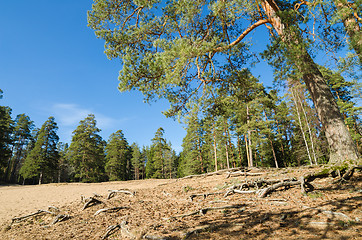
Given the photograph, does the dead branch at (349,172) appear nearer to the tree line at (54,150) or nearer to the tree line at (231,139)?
the tree line at (231,139)

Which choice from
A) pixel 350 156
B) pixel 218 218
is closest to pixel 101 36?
pixel 218 218

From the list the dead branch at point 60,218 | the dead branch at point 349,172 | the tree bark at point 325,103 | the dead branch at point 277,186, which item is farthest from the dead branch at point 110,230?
the tree bark at point 325,103

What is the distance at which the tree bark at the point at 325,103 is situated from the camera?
544cm

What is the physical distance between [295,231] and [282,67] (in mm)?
6083

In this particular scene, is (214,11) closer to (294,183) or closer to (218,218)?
(294,183)

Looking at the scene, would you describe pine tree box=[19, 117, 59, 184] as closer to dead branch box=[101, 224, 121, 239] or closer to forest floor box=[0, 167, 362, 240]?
forest floor box=[0, 167, 362, 240]

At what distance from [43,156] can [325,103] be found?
33.4 meters

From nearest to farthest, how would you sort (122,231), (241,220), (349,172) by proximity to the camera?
1. (241,220)
2. (122,231)
3. (349,172)

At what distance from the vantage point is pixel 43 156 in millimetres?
26328

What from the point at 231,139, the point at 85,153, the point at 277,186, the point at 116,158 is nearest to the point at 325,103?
the point at 277,186

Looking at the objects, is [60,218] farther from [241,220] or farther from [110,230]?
[241,220]

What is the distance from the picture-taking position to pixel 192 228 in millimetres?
3736

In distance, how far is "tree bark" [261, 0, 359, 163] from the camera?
5.44m

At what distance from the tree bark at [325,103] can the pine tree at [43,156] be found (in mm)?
32354
